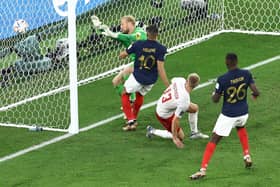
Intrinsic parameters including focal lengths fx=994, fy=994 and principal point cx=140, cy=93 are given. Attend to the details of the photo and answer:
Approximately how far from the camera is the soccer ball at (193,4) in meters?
21.4

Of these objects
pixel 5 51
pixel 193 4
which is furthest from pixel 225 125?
pixel 193 4

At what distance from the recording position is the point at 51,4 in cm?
1705

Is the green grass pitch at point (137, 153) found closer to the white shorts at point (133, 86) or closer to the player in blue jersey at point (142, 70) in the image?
the player in blue jersey at point (142, 70)

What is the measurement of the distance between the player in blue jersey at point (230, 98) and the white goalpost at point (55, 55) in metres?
3.20

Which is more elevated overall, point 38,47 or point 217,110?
point 38,47

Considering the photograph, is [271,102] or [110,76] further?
[110,76]

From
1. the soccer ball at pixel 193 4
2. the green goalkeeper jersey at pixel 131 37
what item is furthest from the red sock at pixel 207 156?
the soccer ball at pixel 193 4

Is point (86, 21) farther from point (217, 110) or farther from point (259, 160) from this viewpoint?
point (259, 160)

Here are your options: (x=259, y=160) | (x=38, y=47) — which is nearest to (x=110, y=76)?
(x=38, y=47)

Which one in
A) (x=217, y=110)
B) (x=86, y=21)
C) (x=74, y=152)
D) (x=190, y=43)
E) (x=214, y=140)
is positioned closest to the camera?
(x=214, y=140)

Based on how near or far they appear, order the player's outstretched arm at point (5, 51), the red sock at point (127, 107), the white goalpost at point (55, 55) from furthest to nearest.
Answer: the player's outstretched arm at point (5, 51)
the white goalpost at point (55, 55)
the red sock at point (127, 107)

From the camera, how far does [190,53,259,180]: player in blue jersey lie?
1288 centimetres

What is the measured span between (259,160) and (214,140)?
3.31 ft

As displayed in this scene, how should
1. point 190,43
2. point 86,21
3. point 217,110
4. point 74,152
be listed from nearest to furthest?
point 74,152 < point 217,110 < point 86,21 < point 190,43
